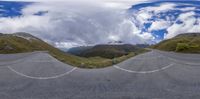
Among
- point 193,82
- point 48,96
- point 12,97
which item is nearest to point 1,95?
point 12,97

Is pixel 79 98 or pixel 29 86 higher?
pixel 79 98

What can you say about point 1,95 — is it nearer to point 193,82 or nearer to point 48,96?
point 48,96

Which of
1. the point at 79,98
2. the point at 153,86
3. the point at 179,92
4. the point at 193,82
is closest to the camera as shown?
the point at 79,98

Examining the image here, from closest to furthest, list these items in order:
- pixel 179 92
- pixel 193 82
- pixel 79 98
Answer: pixel 79 98 < pixel 179 92 < pixel 193 82

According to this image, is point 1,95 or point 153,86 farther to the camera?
point 153,86

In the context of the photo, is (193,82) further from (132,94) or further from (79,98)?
(79,98)

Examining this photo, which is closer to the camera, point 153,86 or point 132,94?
point 132,94

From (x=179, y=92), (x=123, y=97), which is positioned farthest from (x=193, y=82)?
(x=123, y=97)

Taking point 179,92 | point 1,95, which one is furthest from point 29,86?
point 179,92

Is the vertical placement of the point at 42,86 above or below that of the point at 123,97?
below

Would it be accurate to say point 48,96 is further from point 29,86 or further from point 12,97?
point 29,86
